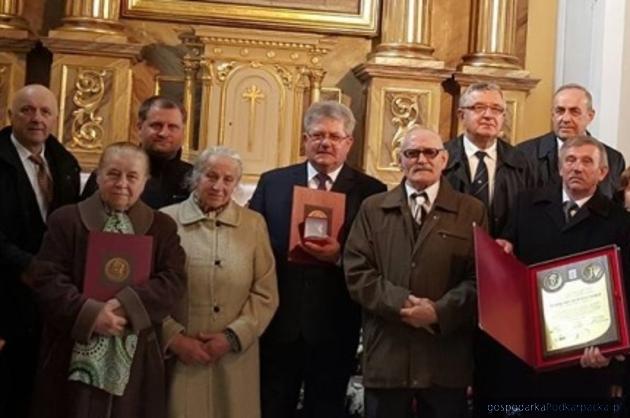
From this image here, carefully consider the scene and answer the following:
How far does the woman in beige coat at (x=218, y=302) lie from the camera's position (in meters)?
4.10

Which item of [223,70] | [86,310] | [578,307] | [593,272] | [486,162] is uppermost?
[223,70]

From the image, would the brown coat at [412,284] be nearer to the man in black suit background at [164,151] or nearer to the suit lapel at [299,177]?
the suit lapel at [299,177]

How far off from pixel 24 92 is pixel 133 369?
146 cm

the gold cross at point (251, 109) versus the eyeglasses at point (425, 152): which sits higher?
the gold cross at point (251, 109)

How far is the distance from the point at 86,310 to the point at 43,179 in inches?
40.6

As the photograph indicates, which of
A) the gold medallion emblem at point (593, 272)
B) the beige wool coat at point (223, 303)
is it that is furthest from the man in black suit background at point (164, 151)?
the gold medallion emblem at point (593, 272)

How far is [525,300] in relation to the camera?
4.17m

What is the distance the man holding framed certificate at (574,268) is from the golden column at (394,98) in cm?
242

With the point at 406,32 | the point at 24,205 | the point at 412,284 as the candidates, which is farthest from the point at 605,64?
the point at 24,205

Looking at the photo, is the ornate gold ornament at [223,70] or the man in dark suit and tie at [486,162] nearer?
the man in dark suit and tie at [486,162]

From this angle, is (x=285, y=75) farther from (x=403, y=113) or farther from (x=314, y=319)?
(x=314, y=319)

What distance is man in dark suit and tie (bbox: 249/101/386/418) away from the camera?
4441mm

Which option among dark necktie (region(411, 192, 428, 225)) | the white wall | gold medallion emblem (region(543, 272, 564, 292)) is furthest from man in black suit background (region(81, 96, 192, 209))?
the white wall

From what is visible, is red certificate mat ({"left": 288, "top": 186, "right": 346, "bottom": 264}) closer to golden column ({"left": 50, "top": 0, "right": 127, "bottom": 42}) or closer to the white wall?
golden column ({"left": 50, "top": 0, "right": 127, "bottom": 42})
